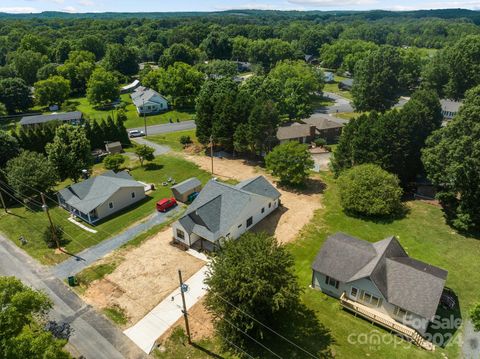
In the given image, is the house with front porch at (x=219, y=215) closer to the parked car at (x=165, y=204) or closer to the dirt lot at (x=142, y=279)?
the dirt lot at (x=142, y=279)

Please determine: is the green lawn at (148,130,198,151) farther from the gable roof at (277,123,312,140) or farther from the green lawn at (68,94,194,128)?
the gable roof at (277,123,312,140)

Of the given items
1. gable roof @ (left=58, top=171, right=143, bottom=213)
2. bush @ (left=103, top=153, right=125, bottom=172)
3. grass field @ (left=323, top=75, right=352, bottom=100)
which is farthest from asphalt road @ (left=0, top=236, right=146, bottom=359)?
grass field @ (left=323, top=75, right=352, bottom=100)

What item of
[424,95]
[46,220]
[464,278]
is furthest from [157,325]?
[424,95]

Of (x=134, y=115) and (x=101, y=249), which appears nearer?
(x=101, y=249)

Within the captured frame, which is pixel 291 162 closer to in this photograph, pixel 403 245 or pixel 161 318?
pixel 403 245

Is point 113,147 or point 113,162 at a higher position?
point 113,162

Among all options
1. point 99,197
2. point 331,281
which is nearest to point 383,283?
point 331,281

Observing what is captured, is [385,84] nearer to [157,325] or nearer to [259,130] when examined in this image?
[259,130]
